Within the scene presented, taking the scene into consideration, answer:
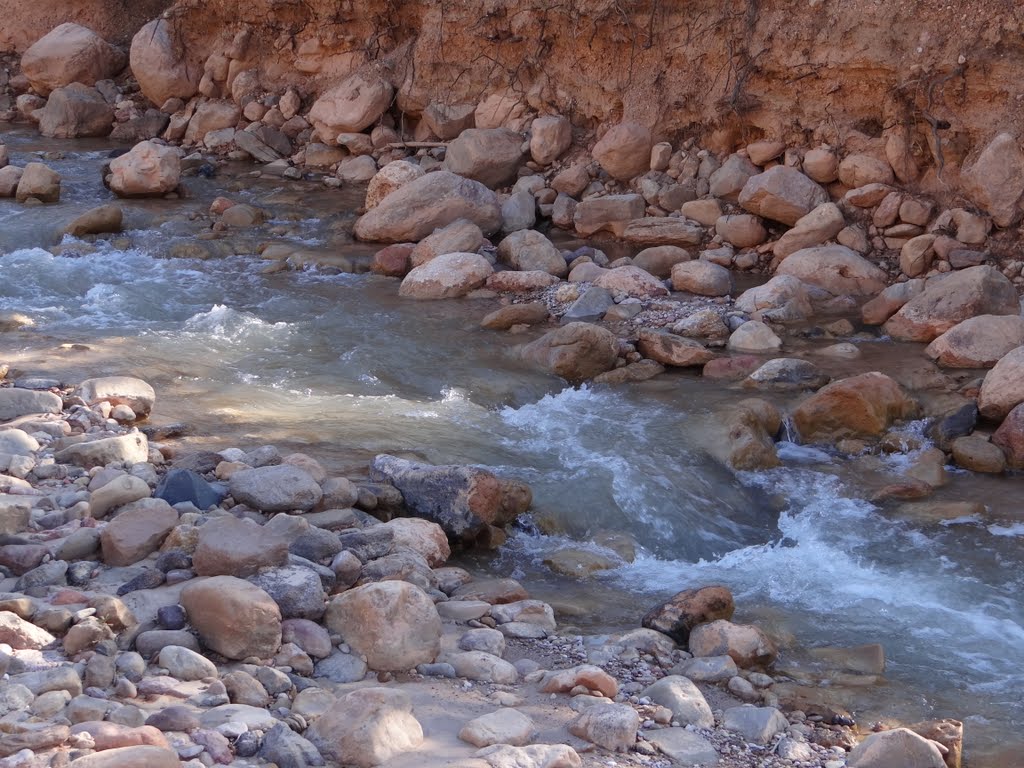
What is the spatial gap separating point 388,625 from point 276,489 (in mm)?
1161

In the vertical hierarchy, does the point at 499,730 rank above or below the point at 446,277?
below

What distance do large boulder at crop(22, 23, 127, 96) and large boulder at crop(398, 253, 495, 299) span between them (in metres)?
7.59

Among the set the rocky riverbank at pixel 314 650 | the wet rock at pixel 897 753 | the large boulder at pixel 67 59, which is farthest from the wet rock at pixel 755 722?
the large boulder at pixel 67 59

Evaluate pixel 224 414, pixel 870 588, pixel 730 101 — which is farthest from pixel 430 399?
pixel 730 101

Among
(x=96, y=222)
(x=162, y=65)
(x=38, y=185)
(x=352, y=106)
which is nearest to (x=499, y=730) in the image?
(x=96, y=222)

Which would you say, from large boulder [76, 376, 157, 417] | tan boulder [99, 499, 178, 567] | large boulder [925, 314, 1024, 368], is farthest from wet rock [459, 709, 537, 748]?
large boulder [925, 314, 1024, 368]

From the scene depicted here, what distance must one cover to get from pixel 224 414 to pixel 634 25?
20.9 feet

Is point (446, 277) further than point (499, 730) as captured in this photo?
Yes

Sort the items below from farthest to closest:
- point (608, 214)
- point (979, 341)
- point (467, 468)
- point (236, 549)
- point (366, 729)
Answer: point (608, 214)
point (979, 341)
point (467, 468)
point (236, 549)
point (366, 729)

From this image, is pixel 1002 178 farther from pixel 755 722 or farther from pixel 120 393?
pixel 120 393

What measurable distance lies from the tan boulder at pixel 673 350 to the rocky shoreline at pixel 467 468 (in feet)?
0.08

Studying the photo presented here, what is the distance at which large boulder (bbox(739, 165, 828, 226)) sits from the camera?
356 inches

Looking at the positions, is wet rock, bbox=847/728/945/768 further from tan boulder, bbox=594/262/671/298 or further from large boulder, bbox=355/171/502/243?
large boulder, bbox=355/171/502/243

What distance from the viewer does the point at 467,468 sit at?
501 centimetres
